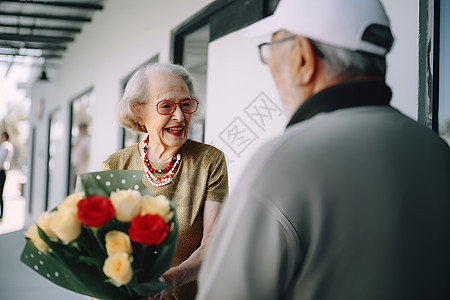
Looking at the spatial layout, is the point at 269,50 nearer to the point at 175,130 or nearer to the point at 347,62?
the point at 347,62

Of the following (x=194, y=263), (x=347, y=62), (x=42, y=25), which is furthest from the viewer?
(x=42, y=25)

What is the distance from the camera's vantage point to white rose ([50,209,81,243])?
94 centimetres

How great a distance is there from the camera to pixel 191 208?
1.58 metres

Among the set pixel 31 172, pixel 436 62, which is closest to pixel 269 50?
pixel 436 62

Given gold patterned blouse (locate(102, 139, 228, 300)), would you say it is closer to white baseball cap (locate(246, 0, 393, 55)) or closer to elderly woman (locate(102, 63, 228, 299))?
elderly woman (locate(102, 63, 228, 299))

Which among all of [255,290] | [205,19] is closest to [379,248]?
[255,290]

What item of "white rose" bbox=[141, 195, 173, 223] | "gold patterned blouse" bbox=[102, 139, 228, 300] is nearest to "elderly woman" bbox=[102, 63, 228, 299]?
"gold patterned blouse" bbox=[102, 139, 228, 300]

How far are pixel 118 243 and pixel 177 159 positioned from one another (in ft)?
2.38

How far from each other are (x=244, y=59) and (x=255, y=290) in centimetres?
254

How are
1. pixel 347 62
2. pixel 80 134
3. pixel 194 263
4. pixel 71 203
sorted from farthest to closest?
pixel 80 134 → pixel 194 263 → pixel 71 203 → pixel 347 62

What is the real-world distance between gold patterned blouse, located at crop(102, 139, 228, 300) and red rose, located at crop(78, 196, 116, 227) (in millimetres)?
601

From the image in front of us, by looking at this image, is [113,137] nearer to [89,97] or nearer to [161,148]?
[89,97]

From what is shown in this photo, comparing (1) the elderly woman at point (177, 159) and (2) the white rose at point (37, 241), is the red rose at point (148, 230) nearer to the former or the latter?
(2) the white rose at point (37, 241)

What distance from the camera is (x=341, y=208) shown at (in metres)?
0.69
